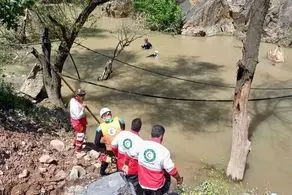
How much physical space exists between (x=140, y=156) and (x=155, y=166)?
0.26m

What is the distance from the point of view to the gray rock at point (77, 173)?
8.51 meters

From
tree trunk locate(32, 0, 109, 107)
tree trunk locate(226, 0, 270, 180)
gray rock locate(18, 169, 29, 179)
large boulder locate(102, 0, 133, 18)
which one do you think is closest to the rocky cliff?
large boulder locate(102, 0, 133, 18)

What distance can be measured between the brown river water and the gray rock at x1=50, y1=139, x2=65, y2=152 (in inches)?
122

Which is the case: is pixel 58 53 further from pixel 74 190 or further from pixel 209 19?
pixel 209 19

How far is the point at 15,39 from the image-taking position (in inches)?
735

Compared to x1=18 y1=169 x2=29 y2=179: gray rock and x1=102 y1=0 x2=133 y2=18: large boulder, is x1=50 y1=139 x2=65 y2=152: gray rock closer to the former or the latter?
x1=18 y1=169 x2=29 y2=179: gray rock

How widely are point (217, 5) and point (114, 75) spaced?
31.4 ft

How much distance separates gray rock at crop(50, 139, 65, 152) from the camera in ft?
30.8

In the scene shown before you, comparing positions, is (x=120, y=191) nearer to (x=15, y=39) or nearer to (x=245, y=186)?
(x=245, y=186)

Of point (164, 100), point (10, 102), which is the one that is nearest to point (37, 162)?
point (10, 102)

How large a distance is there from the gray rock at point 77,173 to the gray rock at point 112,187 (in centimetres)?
178

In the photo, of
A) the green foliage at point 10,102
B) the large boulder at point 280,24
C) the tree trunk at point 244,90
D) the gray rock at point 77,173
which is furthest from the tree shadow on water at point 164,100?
the large boulder at point 280,24

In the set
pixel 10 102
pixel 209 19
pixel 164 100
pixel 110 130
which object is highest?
pixel 110 130

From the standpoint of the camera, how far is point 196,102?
15953 millimetres
